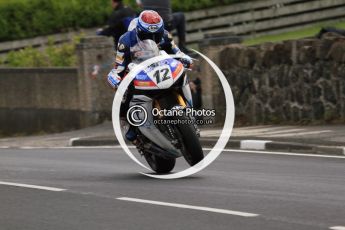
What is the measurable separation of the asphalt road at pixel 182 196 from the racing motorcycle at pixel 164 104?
1.30ft

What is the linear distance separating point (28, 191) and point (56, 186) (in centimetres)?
50

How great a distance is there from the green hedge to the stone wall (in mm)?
8027

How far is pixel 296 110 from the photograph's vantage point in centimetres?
2088

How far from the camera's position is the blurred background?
20.5 m

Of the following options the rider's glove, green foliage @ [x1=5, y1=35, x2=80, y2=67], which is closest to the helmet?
the rider's glove

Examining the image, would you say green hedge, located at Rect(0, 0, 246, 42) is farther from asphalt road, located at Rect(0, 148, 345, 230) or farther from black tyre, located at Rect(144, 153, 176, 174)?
black tyre, located at Rect(144, 153, 176, 174)

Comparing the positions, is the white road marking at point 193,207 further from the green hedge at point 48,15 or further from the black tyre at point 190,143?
the green hedge at point 48,15

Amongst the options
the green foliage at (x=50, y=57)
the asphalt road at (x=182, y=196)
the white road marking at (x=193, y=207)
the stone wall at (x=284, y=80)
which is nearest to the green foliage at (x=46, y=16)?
the green foliage at (x=50, y=57)

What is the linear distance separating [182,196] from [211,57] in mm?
11738

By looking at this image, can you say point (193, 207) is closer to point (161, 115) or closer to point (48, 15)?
point (161, 115)

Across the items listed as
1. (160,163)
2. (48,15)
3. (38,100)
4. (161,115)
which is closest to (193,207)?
(161,115)

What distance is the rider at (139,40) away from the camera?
1294cm

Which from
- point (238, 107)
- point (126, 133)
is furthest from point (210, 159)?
point (238, 107)

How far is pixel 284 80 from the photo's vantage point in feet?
69.4
